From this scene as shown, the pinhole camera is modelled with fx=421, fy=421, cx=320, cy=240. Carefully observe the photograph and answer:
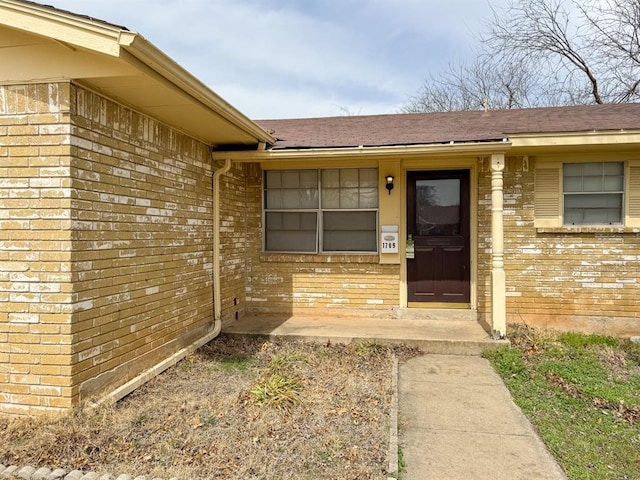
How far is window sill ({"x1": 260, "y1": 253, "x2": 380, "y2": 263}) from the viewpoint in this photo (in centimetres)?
655

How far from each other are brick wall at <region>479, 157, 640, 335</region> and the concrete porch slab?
34.4 inches

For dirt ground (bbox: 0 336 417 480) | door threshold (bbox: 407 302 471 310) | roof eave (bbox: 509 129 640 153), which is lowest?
dirt ground (bbox: 0 336 417 480)

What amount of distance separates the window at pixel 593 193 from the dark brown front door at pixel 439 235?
1421 mm

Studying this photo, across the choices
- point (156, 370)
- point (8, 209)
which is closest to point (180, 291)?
point (156, 370)

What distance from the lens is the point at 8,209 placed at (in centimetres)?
332

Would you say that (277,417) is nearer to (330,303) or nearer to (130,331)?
(130,331)

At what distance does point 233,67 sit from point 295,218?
412 inches

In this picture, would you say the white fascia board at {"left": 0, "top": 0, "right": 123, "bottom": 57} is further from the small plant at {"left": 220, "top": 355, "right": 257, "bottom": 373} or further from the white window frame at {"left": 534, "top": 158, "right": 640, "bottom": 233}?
the white window frame at {"left": 534, "top": 158, "right": 640, "bottom": 233}

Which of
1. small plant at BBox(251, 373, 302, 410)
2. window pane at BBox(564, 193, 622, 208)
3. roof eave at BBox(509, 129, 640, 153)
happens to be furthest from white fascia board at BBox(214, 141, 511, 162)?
small plant at BBox(251, 373, 302, 410)

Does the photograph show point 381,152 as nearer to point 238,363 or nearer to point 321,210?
point 321,210

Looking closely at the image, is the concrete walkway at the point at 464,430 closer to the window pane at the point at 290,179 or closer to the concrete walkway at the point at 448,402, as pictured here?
the concrete walkway at the point at 448,402

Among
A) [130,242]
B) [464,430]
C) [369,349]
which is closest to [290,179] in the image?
[369,349]

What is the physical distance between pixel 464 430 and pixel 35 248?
12.0 ft

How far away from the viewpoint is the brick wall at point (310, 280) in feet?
21.5
